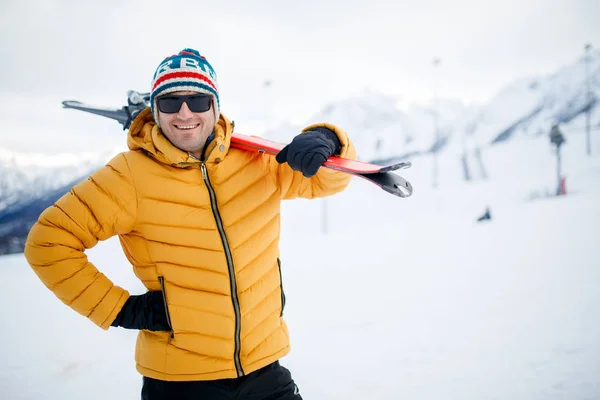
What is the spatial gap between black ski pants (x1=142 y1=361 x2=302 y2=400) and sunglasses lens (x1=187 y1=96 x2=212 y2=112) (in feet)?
3.83

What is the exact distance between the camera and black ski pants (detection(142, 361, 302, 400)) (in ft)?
4.87

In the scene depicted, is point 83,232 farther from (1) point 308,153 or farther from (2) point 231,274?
(1) point 308,153

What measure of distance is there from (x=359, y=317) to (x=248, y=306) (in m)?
3.87

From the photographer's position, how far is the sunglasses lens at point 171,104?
1.51 m

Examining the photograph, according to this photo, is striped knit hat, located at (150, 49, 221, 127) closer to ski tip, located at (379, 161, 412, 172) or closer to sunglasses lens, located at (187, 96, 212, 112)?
sunglasses lens, located at (187, 96, 212, 112)

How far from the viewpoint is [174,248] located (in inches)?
58.5

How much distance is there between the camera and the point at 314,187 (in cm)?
174

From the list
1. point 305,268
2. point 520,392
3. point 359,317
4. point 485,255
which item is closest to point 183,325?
point 520,392

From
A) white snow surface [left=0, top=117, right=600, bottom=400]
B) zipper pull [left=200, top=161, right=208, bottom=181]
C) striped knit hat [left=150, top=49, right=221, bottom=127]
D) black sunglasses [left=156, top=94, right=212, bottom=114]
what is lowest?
white snow surface [left=0, top=117, right=600, bottom=400]

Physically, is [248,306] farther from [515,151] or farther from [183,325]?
[515,151]

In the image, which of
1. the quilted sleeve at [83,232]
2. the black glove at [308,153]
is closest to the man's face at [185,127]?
the quilted sleeve at [83,232]

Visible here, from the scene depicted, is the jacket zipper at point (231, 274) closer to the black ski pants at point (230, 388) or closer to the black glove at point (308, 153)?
the black ski pants at point (230, 388)

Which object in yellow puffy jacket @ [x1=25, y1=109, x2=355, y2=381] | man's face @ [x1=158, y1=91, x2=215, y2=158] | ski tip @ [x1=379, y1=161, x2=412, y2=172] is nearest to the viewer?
ski tip @ [x1=379, y1=161, x2=412, y2=172]

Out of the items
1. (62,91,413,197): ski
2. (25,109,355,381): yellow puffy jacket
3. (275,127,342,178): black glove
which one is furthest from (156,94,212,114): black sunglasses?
(275,127,342,178): black glove
